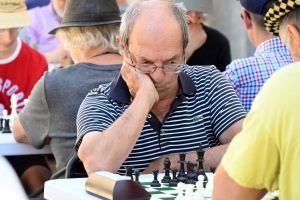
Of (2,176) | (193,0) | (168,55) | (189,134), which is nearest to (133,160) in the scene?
(189,134)

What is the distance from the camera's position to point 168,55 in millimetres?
3211

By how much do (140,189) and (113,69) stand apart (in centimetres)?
179

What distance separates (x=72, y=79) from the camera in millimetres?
3900

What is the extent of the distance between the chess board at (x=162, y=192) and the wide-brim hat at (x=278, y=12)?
883mm

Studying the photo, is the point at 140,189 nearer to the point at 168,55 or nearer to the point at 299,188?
the point at 299,188

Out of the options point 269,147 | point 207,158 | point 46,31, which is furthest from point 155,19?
point 46,31

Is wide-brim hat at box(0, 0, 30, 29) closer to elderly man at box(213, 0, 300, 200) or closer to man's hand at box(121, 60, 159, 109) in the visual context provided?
man's hand at box(121, 60, 159, 109)

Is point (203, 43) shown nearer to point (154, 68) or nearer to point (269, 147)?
point (154, 68)

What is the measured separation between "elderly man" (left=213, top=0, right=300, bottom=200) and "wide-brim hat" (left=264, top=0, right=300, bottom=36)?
1118mm

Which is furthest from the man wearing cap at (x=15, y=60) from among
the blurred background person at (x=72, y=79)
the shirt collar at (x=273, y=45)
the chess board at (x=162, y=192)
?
the chess board at (x=162, y=192)

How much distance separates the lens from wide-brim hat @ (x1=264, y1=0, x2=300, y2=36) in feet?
9.41

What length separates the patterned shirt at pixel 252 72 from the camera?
4340 mm

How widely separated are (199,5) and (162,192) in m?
4.14

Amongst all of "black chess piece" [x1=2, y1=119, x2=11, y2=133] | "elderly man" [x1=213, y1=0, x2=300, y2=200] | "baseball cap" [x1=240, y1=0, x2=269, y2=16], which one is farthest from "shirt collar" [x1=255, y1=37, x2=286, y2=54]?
"elderly man" [x1=213, y1=0, x2=300, y2=200]
